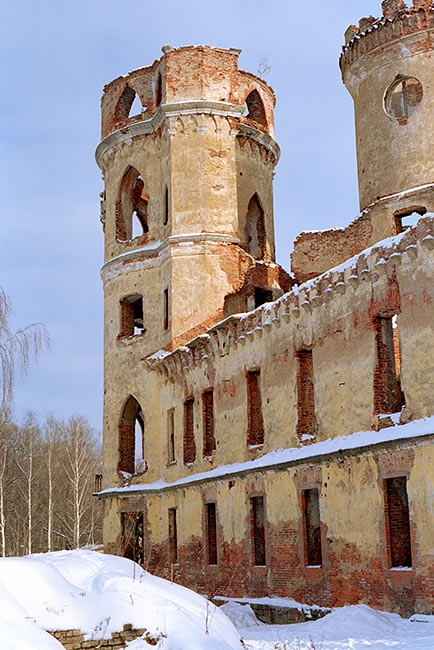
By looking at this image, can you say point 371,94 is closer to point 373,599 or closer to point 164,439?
point 164,439

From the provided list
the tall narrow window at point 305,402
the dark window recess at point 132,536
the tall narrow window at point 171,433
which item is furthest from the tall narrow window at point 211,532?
the tall narrow window at point 305,402

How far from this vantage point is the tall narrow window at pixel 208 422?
76.7ft

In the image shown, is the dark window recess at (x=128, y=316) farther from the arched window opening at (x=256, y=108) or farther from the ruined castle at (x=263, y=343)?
the arched window opening at (x=256, y=108)

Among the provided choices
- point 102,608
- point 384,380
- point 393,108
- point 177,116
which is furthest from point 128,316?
point 102,608

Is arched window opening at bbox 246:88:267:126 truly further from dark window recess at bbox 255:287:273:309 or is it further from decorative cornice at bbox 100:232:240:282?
dark window recess at bbox 255:287:273:309

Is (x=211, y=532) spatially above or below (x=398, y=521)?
below

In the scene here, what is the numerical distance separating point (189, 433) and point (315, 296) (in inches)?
346

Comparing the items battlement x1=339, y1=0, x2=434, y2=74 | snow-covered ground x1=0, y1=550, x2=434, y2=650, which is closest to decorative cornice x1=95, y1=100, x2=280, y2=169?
battlement x1=339, y1=0, x2=434, y2=74

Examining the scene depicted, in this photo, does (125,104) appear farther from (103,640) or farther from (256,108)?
(103,640)

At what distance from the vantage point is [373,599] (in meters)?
14.6

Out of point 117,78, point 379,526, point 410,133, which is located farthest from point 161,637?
point 117,78

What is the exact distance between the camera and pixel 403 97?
75.4ft

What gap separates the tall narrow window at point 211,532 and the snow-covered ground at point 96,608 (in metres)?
11.9

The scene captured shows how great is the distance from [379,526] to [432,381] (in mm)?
2785
